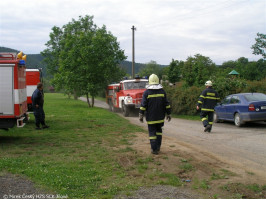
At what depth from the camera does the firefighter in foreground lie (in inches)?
291

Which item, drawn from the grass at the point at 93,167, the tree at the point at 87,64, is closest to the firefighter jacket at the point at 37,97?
the grass at the point at 93,167

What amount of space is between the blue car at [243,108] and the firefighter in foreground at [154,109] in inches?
273

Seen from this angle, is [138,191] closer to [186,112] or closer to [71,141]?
[71,141]

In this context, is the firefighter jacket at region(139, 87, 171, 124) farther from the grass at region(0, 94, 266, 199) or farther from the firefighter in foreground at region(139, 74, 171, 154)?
the grass at region(0, 94, 266, 199)

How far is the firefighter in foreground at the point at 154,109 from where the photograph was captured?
740 cm

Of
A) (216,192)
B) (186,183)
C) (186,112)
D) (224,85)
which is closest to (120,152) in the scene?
(186,183)

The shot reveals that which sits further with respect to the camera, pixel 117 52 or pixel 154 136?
pixel 117 52

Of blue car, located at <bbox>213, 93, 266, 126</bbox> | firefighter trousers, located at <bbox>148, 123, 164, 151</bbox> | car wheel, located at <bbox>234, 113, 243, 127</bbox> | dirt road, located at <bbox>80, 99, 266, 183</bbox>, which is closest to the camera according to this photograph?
dirt road, located at <bbox>80, 99, 266, 183</bbox>

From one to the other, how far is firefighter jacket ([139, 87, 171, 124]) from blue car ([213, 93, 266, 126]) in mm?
6931

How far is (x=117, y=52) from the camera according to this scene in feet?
119

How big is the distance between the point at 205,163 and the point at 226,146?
281 centimetres

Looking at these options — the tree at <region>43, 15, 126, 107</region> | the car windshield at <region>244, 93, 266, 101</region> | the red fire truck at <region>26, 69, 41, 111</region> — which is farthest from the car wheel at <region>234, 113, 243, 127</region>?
the tree at <region>43, 15, 126, 107</region>

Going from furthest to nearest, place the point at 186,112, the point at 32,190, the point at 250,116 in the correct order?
the point at 186,112 → the point at 250,116 → the point at 32,190

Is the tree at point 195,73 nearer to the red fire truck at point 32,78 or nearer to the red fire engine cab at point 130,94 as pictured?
the red fire engine cab at point 130,94
